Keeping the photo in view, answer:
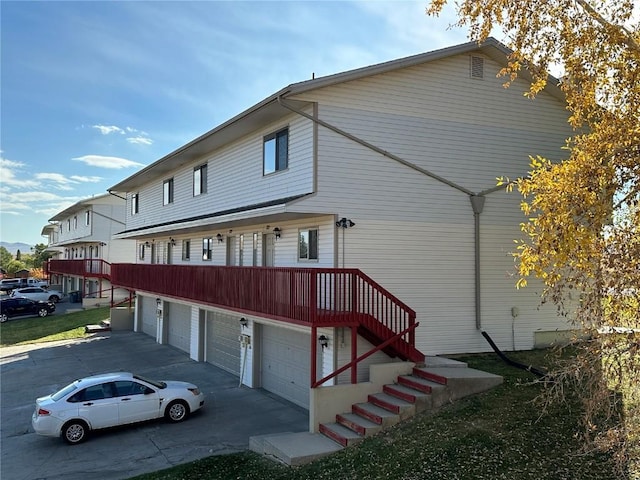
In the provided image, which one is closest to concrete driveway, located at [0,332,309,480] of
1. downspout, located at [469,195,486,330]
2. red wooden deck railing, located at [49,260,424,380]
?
red wooden deck railing, located at [49,260,424,380]

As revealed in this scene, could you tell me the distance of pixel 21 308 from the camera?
37.9 m

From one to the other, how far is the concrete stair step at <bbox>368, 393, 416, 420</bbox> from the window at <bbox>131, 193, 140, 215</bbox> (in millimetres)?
23169

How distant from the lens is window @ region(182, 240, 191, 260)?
2373cm

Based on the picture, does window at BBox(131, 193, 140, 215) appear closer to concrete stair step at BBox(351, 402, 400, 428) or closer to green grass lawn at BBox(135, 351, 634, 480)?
green grass lawn at BBox(135, 351, 634, 480)

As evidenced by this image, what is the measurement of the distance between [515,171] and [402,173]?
167 inches

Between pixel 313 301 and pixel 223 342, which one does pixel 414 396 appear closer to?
pixel 313 301

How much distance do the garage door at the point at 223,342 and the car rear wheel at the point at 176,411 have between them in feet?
16.0

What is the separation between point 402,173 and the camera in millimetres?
14242

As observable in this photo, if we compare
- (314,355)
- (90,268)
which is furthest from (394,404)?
(90,268)

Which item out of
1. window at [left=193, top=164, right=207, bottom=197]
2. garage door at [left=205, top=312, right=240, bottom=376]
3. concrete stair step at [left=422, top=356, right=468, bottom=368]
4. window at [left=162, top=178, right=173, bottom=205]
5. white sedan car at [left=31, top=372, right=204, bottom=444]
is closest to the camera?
white sedan car at [left=31, top=372, right=204, bottom=444]

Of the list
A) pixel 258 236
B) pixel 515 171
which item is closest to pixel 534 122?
pixel 515 171

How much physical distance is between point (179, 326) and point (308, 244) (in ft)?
43.1

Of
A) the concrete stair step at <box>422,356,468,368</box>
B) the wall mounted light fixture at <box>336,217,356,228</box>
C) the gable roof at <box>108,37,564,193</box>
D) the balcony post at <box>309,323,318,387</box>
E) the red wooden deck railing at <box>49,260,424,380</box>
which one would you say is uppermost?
the gable roof at <box>108,37,564,193</box>

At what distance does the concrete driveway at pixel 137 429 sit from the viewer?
11070 millimetres
